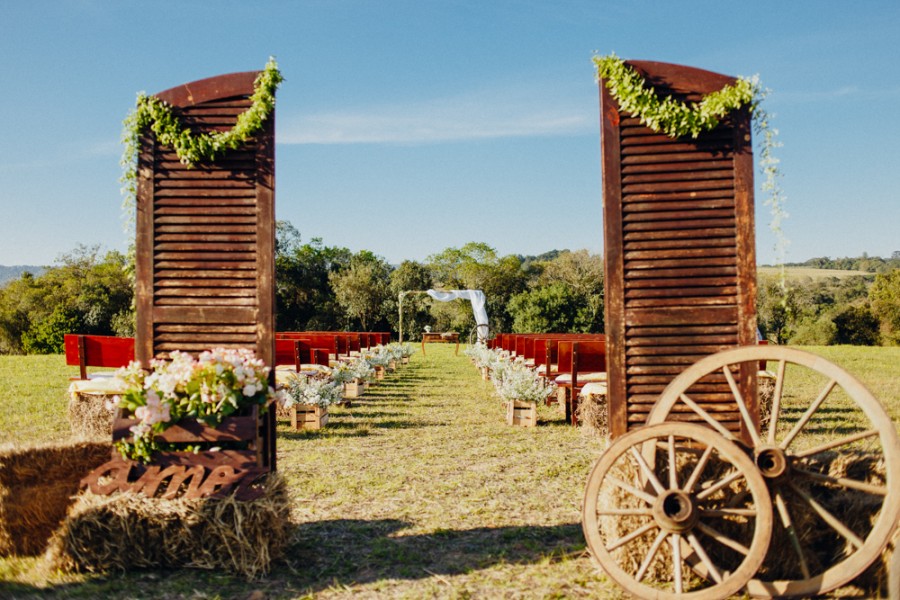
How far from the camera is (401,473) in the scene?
21.7 ft

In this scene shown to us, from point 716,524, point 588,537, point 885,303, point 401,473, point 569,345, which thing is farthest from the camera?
point 885,303

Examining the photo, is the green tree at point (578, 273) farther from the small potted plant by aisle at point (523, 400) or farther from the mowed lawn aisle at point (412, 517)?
the mowed lawn aisle at point (412, 517)

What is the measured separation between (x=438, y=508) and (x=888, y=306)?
40440 millimetres

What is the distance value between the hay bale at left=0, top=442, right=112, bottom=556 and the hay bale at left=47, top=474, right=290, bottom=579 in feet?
1.42

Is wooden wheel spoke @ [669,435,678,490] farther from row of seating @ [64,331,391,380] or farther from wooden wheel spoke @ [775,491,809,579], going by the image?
row of seating @ [64,331,391,380]

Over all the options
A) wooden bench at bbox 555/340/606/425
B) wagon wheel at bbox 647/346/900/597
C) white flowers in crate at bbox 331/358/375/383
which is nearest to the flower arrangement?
wagon wheel at bbox 647/346/900/597

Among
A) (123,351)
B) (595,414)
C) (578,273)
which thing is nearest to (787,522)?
(595,414)

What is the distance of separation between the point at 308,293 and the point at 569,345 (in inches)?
1399

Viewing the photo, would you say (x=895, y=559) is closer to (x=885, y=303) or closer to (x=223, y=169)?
(x=223, y=169)

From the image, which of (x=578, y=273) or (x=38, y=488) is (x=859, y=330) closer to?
(x=578, y=273)

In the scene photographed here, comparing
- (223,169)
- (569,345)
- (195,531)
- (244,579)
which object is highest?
(223,169)

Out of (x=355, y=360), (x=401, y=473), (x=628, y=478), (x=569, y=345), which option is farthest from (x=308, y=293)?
(x=628, y=478)

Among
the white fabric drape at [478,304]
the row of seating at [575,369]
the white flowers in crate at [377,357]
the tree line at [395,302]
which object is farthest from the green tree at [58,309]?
the row of seating at [575,369]

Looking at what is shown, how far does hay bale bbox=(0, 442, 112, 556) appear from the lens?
4398 millimetres
